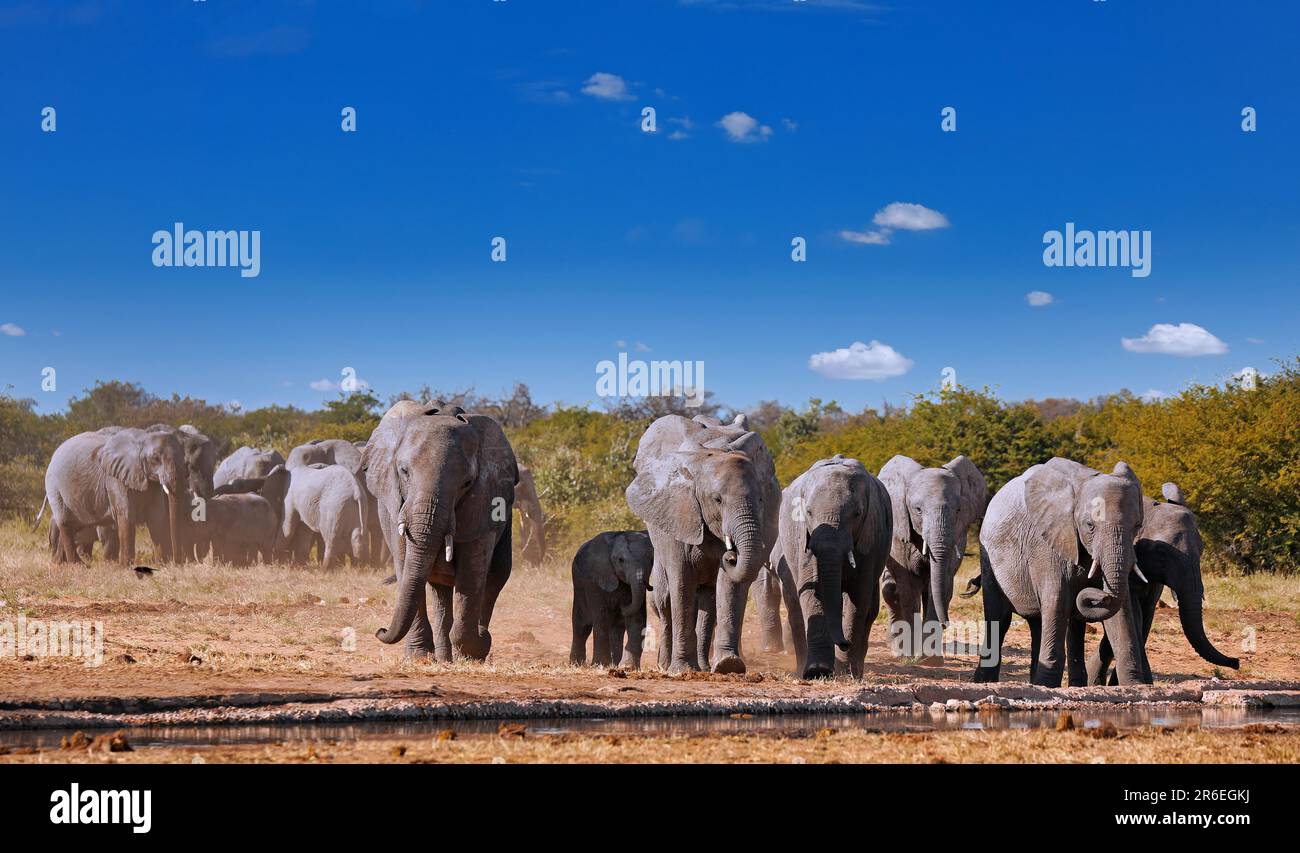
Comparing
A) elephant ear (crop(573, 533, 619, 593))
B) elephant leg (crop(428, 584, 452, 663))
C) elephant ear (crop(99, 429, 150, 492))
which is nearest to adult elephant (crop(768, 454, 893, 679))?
elephant ear (crop(573, 533, 619, 593))

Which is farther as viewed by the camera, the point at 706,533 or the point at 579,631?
the point at 579,631

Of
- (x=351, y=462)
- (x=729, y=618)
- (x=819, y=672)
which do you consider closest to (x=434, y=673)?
(x=729, y=618)

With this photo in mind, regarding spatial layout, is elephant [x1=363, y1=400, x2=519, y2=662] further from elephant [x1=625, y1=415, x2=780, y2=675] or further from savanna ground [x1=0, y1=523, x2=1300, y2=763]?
elephant [x1=625, y1=415, x2=780, y2=675]

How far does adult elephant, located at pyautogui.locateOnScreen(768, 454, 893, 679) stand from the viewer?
50.1 ft

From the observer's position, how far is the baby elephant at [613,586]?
56.7 feet

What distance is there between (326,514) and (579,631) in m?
14.6

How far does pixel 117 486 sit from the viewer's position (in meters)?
28.7

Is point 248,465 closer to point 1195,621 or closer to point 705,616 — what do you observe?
point 705,616

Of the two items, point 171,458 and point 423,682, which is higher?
point 171,458
